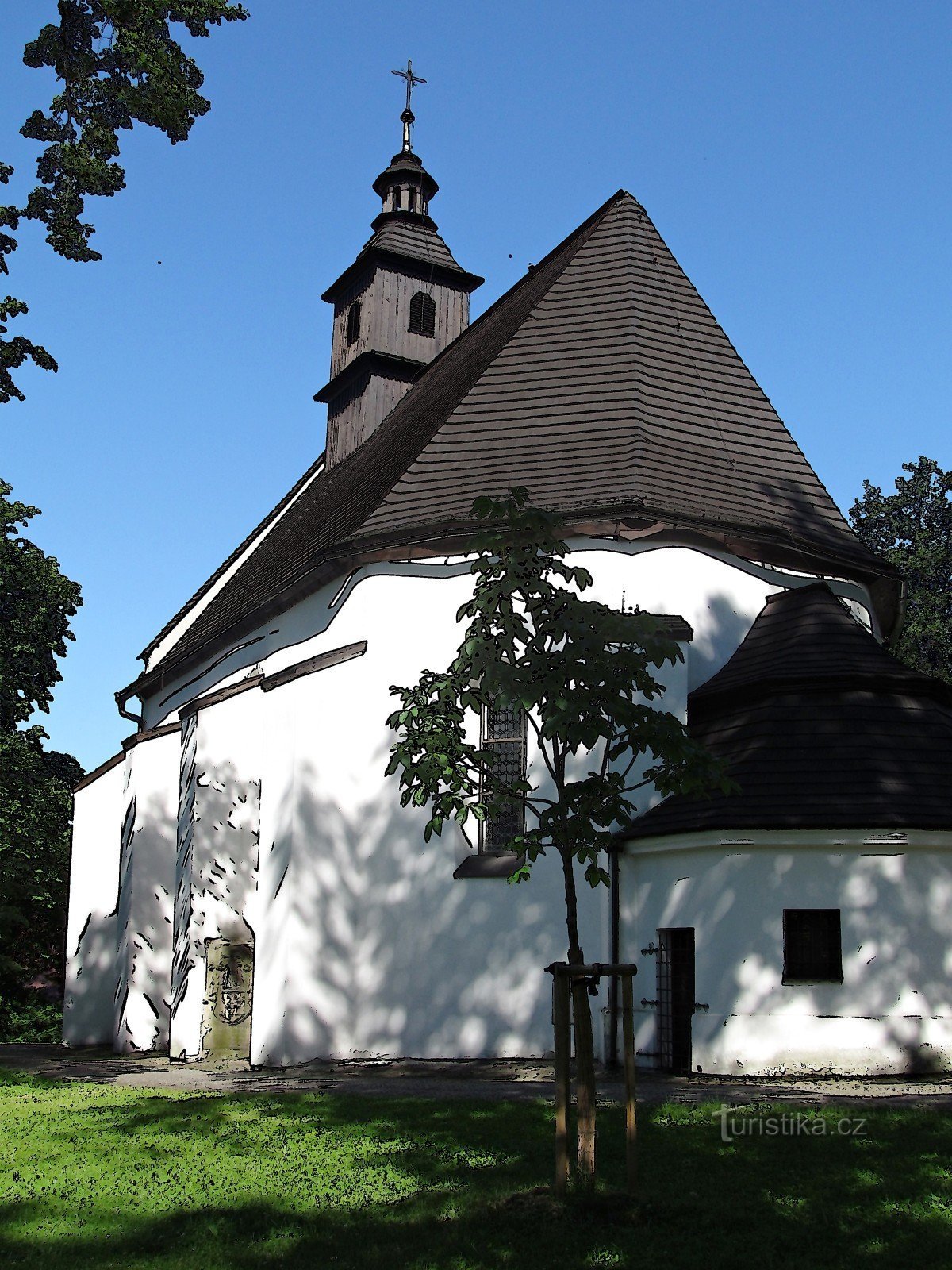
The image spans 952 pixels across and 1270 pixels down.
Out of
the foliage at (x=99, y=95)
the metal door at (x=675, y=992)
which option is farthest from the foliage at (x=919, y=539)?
the foliage at (x=99, y=95)

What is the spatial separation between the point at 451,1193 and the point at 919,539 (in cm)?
3006

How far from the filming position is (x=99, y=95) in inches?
505

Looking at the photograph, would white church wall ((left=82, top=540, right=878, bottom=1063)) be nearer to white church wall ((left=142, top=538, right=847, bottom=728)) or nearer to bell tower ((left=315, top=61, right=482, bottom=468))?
white church wall ((left=142, top=538, right=847, bottom=728))

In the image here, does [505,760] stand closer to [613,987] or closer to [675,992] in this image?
[613,987]

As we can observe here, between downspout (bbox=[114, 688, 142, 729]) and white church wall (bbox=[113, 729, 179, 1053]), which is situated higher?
downspout (bbox=[114, 688, 142, 729])

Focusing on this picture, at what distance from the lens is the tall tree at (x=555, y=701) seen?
6.78 meters

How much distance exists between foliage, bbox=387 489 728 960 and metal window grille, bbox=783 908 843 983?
18.7 ft

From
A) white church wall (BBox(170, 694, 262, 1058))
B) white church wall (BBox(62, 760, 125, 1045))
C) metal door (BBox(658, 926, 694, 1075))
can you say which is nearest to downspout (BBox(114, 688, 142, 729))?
white church wall (BBox(62, 760, 125, 1045))

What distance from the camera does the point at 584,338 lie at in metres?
17.5

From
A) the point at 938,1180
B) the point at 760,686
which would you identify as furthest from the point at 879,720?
the point at 938,1180

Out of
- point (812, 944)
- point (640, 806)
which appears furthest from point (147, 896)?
point (812, 944)

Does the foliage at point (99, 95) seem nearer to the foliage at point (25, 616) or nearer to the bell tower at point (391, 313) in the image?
the bell tower at point (391, 313)

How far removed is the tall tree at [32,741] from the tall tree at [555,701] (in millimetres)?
22533

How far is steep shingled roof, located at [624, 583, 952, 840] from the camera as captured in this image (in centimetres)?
1241
